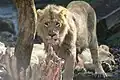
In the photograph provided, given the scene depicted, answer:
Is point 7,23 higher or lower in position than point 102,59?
higher

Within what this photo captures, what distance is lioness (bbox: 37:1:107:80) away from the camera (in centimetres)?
531

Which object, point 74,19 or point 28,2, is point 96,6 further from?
point 28,2

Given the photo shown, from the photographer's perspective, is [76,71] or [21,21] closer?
[21,21]

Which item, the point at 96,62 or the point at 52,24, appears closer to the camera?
the point at 52,24

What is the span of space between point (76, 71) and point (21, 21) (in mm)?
2509

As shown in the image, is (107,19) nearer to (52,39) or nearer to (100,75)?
(100,75)

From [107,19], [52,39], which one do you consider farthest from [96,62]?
[107,19]

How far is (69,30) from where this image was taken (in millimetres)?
5820

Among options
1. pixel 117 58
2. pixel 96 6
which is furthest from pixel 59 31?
pixel 96 6

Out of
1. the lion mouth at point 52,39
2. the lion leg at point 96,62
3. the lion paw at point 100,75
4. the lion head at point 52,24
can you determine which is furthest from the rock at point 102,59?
the lion mouth at point 52,39

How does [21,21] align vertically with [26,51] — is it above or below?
above

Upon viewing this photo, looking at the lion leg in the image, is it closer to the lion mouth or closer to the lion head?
the lion head

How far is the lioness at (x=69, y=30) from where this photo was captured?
5.31 meters

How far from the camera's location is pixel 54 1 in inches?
540
